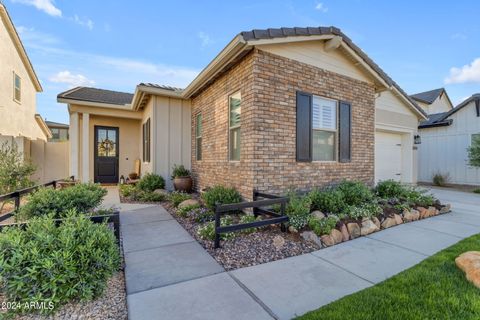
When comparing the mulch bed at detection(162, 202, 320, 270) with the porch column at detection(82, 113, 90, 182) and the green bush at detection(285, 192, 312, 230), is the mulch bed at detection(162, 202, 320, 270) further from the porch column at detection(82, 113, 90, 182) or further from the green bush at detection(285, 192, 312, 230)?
the porch column at detection(82, 113, 90, 182)

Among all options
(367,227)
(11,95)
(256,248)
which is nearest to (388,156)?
(367,227)

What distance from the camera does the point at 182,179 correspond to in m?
7.68

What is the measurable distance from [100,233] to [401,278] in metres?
3.43

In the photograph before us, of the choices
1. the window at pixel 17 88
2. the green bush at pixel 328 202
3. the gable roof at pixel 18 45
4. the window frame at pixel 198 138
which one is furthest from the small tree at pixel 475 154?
the window at pixel 17 88

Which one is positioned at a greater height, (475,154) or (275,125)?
(275,125)

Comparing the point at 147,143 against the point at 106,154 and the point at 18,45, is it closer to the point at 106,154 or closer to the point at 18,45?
the point at 106,154

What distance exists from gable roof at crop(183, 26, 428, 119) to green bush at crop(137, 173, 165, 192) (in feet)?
10.1

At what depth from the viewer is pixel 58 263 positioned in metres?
2.06

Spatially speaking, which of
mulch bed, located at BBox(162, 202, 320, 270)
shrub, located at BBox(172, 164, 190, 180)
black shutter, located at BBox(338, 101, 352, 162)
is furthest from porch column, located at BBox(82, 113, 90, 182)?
black shutter, located at BBox(338, 101, 352, 162)

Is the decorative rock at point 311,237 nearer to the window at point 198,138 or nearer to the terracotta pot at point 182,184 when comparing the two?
the terracotta pot at point 182,184

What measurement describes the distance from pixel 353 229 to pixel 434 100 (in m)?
22.0

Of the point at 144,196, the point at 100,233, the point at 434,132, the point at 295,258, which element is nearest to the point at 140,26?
the point at 144,196

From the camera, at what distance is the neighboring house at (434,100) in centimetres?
1961

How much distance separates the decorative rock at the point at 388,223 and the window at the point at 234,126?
3.37m
